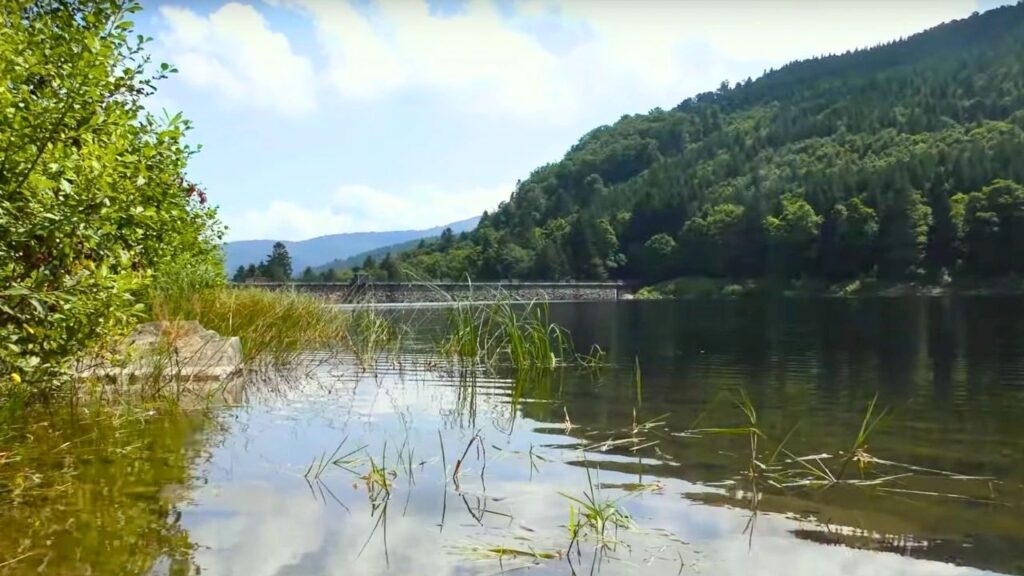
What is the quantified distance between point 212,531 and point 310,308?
1570 cm

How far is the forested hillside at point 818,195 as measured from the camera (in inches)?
4131

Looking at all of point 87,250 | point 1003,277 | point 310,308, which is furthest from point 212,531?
point 1003,277

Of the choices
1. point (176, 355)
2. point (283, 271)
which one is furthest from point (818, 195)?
point (176, 355)

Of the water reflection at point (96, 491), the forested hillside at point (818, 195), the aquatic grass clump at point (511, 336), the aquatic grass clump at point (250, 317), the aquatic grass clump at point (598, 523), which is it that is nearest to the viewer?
the water reflection at point (96, 491)

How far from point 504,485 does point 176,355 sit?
23.7 feet

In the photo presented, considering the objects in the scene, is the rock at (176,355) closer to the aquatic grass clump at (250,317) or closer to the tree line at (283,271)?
the aquatic grass clump at (250,317)

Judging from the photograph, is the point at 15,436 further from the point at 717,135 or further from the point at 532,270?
the point at 717,135

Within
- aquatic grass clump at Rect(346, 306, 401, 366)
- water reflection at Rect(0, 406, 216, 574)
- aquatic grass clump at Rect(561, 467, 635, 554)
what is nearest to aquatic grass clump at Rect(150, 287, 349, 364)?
aquatic grass clump at Rect(346, 306, 401, 366)

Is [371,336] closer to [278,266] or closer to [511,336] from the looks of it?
[511,336]

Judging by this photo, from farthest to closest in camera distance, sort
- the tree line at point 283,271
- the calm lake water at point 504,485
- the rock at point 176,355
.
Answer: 1. the tree line at point 283,271
2. the rock at point 176,355
3. the calm lake water at point 504,485

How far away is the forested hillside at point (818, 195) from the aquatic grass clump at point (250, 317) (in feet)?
318

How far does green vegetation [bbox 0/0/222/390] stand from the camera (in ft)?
18.1

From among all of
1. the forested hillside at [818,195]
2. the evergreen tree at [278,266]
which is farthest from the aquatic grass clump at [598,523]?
the forested hillside at [818,195]

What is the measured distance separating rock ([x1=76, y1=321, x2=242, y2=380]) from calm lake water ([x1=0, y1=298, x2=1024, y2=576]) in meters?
1.20
